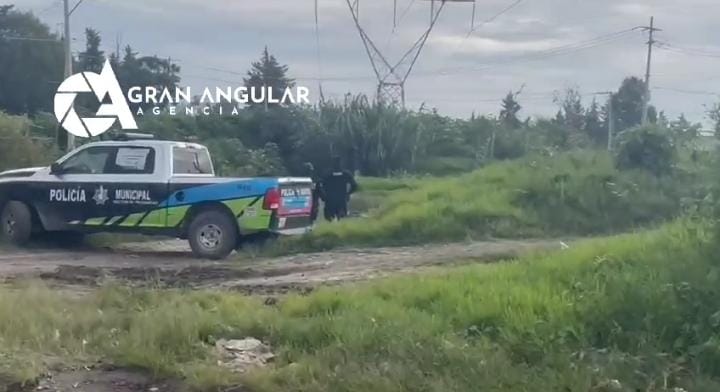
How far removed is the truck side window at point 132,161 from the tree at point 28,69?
110 ft

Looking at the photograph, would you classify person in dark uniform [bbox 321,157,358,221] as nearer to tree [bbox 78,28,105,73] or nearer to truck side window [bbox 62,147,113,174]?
truck side window [bbox 62,147,113,174]

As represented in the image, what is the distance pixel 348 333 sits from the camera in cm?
844

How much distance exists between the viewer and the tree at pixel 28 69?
50.0 meters

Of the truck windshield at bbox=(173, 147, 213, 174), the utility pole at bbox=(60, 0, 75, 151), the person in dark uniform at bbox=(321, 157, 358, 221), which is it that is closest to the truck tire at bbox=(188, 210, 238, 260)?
the truck windshield at bbox=(173, 147, 213, 174)

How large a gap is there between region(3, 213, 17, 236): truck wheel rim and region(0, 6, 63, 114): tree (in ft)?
107

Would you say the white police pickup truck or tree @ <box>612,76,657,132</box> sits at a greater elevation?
tree @ <box>612,76,657,132</box>

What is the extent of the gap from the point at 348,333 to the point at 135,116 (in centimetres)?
3392

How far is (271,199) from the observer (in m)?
16.0

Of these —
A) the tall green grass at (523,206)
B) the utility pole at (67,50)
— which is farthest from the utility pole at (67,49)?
the tall green grass at (523,206)

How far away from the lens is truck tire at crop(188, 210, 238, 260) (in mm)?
16203

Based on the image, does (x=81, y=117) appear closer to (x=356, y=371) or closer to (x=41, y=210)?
(x=41, y=210)

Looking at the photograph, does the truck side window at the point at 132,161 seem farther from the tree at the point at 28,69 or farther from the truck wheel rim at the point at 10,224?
the tree at the point at 28,69

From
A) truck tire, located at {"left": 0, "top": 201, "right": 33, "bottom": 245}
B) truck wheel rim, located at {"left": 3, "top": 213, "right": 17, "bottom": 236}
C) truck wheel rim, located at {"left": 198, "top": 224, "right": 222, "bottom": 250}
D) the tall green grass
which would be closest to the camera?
truck wheel rim, located at {"left": 198, "top": 224, "right": 222, "bottom": 250}

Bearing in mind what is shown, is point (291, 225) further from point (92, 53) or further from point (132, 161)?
point (92, 53)
